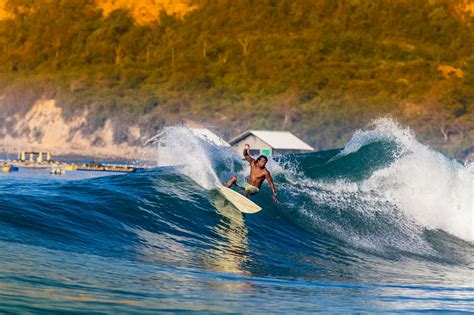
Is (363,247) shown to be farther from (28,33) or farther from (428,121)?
(28,33)

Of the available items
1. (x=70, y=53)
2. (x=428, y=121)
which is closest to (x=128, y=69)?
(x=70, y=53)

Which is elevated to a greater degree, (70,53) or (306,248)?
(70,53)

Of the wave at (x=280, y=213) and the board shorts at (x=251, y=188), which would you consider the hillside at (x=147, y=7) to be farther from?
the board shorts at (x=251, y=188)

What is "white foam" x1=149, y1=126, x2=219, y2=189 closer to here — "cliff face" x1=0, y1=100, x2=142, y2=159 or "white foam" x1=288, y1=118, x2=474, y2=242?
"white foam" x1=288, y1=118, x2=474, y2=242

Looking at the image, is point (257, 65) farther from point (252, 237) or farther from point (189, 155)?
point (252, 237)

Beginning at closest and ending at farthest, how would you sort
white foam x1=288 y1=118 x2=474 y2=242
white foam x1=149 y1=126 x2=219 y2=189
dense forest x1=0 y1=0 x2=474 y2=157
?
white foam x1=149 y1=126 x2=219 y2=189 → white foam x1=288 y1=118 x2=474 y2=242 → dense forest x1=0 y1=0 x2=474 y2=157

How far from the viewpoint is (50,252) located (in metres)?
15.0

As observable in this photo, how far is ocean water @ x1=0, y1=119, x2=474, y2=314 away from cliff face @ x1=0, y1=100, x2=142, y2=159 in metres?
87.0

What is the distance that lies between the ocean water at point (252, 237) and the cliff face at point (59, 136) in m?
87.0

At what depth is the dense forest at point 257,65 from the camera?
119 meters

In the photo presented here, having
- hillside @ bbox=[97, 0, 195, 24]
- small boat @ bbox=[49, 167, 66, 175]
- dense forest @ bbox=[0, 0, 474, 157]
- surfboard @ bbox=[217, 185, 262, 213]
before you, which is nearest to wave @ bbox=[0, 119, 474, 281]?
surfboard @ bbox=[217, 185, 262, 213]

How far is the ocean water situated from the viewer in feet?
41.7

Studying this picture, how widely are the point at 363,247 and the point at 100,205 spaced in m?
5.54

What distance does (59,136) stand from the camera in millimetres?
117812
